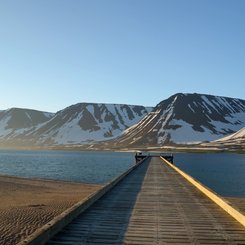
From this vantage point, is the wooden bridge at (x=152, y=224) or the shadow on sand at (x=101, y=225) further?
the wooden bridge at (x=152, y=224)

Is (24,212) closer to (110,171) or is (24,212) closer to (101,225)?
(101,225)

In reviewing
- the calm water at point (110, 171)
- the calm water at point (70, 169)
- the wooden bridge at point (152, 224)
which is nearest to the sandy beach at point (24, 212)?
the wooden bridge at point (152, 224)

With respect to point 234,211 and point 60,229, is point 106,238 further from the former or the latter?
point 234,211

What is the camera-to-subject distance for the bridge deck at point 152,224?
10.4m

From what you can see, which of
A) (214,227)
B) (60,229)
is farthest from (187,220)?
(60,229)

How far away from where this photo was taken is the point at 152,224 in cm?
1238

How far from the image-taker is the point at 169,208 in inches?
621

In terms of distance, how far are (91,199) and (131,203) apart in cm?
196

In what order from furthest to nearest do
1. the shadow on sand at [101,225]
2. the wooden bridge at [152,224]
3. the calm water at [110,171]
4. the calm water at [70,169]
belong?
the calm water at [70,169] → the calm water at [110,171] → the wooden bridge at [152,224] → the shadow on sand at [101,225]

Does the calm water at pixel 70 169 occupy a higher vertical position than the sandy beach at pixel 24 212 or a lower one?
higher

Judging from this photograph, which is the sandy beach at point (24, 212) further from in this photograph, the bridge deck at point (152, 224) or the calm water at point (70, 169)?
the calm water at point (70, 169)

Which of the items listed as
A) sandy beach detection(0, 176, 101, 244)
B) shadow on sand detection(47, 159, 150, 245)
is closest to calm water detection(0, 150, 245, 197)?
sandy beach detection(0, 176, 101, 244)

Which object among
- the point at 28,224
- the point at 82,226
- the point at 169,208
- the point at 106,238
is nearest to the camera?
the point at 106,238

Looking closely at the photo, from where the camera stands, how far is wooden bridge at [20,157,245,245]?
1038cm
